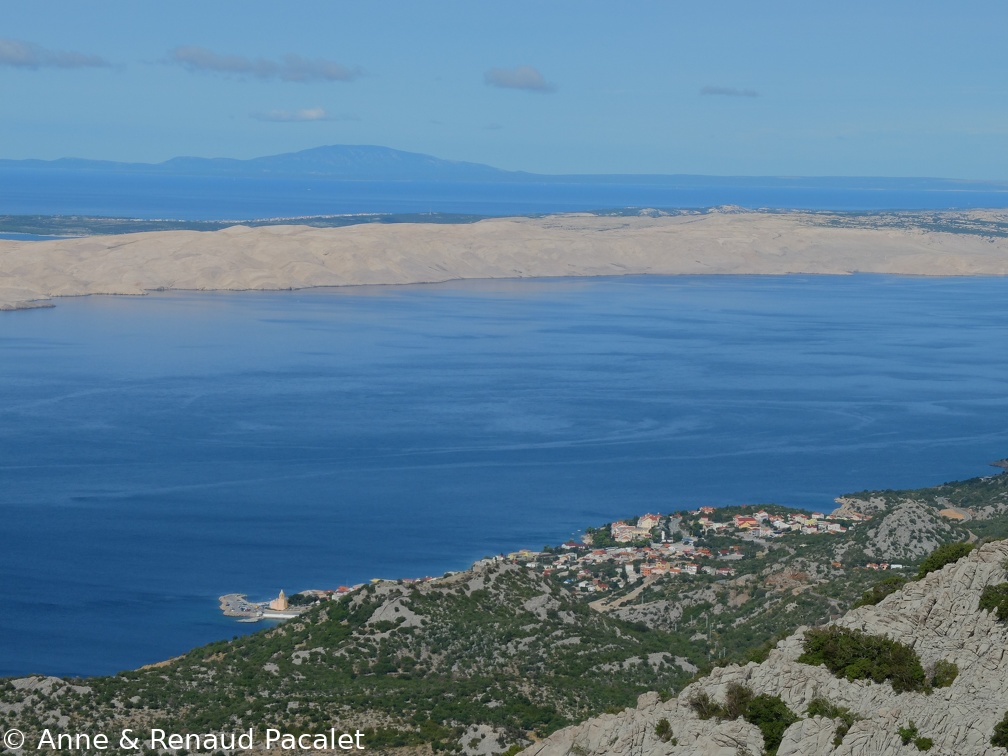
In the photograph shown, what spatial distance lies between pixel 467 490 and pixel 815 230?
4992 inches

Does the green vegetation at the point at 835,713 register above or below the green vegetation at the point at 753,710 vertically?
above

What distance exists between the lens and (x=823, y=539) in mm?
41094

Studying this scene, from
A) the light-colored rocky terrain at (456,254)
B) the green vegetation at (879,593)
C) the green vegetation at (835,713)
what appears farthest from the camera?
the light-colored rocky terrain at (456,254)

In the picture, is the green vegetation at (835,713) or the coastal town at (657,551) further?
the coastal town at (657,551)

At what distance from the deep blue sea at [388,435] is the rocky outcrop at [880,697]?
21519 mm

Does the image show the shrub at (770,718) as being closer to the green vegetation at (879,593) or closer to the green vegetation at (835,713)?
the green vegetation at (835,713)

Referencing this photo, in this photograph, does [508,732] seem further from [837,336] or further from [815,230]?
[815,230]

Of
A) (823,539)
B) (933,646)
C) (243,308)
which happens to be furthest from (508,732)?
(243,308)

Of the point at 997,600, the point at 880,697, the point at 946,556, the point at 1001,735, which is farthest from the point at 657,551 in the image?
the point at 1001,735

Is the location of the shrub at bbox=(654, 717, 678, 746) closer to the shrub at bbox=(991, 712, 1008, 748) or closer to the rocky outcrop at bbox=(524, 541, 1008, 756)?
the rocky outcrop at bbox=(524, 541, 1008, 756)

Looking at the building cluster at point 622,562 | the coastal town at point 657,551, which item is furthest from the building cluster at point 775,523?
the building cluster at point 622,562

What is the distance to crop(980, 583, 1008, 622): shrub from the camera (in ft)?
51.5

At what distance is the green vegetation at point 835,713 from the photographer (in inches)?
579

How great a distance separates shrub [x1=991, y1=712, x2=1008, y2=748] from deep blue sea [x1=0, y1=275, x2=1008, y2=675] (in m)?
24.7
